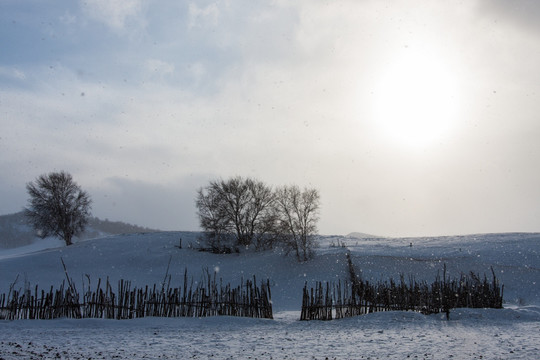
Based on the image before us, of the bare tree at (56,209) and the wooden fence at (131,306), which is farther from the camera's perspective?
the bare tree at (56,209)

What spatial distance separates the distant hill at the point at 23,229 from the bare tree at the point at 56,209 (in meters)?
31.8

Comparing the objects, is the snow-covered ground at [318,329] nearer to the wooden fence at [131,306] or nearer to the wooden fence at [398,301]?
the wooden fence at [398,301]

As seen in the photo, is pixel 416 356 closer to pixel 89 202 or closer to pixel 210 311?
pixel 210 311

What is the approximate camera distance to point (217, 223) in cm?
4031

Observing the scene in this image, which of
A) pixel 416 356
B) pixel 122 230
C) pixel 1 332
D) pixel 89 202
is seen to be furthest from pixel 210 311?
pixel 122 230

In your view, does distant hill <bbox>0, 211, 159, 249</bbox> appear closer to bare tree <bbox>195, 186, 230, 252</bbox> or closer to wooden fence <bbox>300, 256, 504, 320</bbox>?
bare tree <bbox>195, 186, 230, 252</bbox>

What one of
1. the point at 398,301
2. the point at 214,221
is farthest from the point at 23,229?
the point at 398,301

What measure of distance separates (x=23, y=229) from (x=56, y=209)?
55612 mm

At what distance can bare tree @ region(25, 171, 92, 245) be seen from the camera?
4744 centimetres

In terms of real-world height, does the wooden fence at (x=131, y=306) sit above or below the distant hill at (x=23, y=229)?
below

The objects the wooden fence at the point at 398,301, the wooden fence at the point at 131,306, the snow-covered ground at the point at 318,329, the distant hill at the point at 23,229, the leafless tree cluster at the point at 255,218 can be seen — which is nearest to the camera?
Result: the snow-covered ground at the point at 318,329

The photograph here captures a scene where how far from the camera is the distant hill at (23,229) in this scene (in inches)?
3450

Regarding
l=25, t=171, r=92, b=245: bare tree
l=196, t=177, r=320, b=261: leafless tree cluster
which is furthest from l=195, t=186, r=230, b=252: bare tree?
l=25, t=171, r=92, b=245: bare tree

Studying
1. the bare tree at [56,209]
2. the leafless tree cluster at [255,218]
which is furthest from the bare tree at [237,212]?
the bare tree at [56,209]
